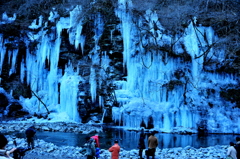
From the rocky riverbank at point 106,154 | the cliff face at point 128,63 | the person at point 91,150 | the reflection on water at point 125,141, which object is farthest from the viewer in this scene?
the cliff face at point 128,63

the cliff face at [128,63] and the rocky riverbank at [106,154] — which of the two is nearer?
the rocky riverbank at [106,154]

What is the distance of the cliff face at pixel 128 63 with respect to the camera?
58.0 feet

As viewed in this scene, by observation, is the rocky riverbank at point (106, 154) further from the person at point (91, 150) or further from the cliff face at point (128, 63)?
the cliff face at point (128, 63)

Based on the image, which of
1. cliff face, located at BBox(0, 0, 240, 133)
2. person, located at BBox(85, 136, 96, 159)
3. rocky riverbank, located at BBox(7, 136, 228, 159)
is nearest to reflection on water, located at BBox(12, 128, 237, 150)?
rocky riverbank, located at BBox(7, 136, 228, 159)

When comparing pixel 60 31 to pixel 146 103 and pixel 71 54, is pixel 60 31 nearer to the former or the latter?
pixel 71 54

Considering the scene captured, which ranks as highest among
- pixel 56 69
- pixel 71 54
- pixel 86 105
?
pixel 71 54

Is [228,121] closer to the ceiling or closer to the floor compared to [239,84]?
closer to the floor

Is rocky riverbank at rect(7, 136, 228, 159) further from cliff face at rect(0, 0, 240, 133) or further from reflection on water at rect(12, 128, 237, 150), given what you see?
cliff face at rect(0, 0, 240, 133)

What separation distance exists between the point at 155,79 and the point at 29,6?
52.7 feet

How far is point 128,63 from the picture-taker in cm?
1980

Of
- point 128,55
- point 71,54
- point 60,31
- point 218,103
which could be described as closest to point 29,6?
point 60,31

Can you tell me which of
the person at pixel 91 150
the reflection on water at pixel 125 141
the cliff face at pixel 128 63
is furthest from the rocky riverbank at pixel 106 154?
the cliff face at pixel 128 63

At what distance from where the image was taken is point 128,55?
1992cm

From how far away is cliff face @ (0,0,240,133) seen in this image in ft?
58.0
